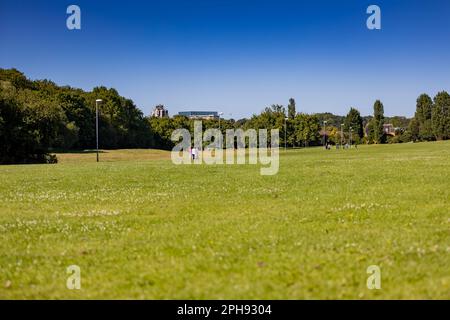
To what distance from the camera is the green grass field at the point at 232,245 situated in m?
7.42

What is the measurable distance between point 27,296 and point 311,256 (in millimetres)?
5128

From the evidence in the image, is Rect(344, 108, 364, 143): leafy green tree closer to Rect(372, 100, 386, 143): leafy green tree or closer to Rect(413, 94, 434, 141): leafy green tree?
Rect(372, 100, 386, 143): leafy green tree

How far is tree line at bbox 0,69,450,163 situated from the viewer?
7281 centimetres

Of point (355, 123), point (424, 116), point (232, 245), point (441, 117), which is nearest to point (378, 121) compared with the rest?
point (355, 123)

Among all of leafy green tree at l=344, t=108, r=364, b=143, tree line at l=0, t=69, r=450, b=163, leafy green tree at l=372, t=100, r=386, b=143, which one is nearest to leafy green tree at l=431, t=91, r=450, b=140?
tree line at l=0, t=69, r=450, b=163

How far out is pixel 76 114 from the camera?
129m

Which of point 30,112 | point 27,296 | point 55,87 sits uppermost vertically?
point 55,87

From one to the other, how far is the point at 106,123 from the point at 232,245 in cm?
13926

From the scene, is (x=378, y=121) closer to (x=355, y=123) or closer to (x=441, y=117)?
(x=355, y=123)

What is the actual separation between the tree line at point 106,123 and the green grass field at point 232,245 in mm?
59530

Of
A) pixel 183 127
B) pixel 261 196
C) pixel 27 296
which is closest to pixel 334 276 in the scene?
pixel 27 296

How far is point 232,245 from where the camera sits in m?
9.90
